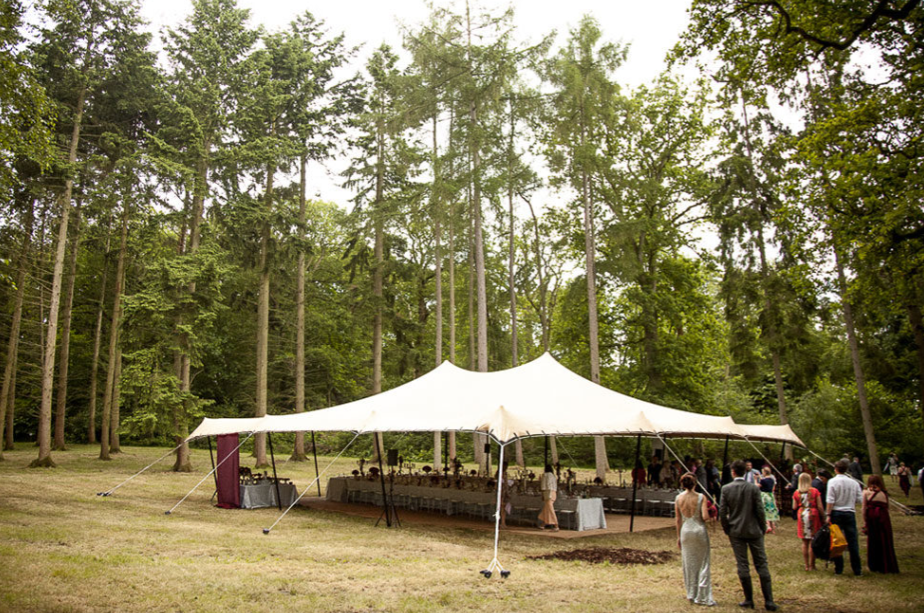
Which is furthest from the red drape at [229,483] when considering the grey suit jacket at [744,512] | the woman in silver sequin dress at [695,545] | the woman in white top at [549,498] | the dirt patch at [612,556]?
the grey suit jacket at [744,512]

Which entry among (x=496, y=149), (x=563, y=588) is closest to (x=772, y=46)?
(x=563, y=588)

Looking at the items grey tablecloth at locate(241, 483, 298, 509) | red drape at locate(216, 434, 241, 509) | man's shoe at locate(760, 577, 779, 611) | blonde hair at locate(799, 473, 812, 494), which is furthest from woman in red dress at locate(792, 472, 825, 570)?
red drape at locate(216, 434, 241, 509)

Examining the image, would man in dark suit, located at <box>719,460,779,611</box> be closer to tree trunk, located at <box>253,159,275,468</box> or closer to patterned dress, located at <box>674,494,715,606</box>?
patterned dress, located at <box>674,494,715,606</box>

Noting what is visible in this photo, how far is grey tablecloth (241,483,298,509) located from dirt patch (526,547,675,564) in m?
7.20

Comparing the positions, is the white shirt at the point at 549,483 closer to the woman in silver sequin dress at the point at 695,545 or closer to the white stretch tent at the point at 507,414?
the white stretch tent at the point at 507,414

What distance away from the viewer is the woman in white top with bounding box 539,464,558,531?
1079 centimetres

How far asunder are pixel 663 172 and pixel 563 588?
1971 cm

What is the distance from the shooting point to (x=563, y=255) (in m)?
27.2

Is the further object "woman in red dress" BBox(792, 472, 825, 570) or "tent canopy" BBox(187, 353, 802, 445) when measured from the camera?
"tent canopy" BBox(187, 353, 802, 445)

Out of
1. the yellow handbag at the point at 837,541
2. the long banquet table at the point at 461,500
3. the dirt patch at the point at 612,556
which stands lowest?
the dirt patch at the point at 612,556

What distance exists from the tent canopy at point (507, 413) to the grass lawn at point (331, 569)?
175 cm

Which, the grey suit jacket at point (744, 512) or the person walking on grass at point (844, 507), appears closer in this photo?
the grey suit jacket at point (744, 512)

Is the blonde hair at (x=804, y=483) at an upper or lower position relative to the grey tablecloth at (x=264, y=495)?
upper

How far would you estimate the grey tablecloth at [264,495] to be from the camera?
43.2ft
